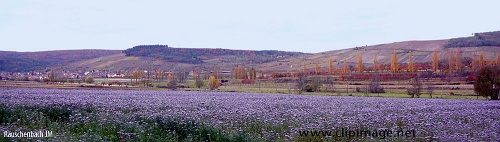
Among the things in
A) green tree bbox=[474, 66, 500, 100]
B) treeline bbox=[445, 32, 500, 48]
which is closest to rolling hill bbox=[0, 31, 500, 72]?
treeline bbox=[445, 32, 500, 48]

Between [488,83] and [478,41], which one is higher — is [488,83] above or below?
below

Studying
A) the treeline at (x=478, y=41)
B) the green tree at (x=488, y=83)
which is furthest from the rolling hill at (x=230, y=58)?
the green tree at (x=488, y=83)

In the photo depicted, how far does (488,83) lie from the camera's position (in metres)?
40.3

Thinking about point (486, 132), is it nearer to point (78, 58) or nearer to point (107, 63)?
point (107, 63)

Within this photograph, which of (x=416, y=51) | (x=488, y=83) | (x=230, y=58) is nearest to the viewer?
(x=488, y=83)

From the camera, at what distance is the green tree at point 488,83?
4000 centimetres

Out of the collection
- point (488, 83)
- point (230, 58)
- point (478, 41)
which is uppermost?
point (478, 41)

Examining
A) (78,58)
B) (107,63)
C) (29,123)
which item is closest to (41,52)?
(78,58)

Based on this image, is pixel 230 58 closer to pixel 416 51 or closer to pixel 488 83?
pixel 416 51

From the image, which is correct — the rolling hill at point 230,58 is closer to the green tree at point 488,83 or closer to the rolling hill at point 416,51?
the rolling hill at point 416,51

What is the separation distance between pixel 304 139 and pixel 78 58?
641ft

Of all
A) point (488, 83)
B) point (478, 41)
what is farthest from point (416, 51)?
point (488, 83)

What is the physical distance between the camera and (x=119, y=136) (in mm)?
12195

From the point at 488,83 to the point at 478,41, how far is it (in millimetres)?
109138
